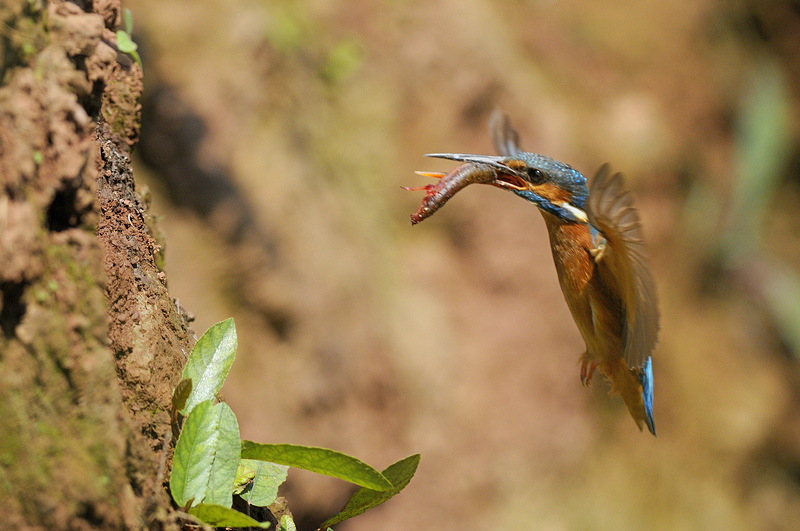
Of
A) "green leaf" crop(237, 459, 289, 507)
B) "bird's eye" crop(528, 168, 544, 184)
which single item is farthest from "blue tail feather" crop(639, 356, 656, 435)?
"green leaf" crop(237, 459, 289, 507)

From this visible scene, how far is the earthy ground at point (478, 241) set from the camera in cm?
405

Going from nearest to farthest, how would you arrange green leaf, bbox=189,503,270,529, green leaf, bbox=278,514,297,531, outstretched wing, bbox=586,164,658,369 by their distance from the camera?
green leaf, bbox=189,503,270,529 → green leaf, bbox=278,514,297,531 → outstretched wing, bbox=586,164,658,369

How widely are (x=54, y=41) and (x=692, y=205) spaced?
585cm

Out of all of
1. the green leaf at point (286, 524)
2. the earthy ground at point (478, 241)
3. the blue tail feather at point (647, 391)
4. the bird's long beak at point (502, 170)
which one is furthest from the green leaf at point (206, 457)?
the earthy ground at point (478, 241)

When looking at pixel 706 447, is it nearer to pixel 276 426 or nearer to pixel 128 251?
pixel 276 426

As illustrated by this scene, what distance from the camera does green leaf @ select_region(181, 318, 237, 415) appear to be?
61.3 inches

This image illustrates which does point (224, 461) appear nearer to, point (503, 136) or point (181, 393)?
point (181, 393)

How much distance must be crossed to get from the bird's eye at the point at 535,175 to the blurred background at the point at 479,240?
6.94 feet

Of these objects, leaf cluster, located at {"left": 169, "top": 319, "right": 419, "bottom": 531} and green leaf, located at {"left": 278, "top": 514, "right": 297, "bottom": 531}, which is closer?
Answer: leaf cluster, located at {"left": 169, "top": 319, "right": 419, "bottom": 531}

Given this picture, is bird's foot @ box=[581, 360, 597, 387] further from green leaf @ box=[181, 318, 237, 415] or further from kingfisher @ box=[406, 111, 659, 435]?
green leaf @ box=[181, 318, 237, 415]

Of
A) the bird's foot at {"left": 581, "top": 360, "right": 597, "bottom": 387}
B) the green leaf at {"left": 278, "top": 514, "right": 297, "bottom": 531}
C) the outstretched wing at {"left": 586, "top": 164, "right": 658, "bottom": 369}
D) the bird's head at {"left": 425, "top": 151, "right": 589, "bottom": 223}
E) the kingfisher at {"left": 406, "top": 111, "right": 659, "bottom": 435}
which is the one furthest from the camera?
A: the bird's foot at {"left": 581, "top": 360, "right": 597, "bottom": 387}

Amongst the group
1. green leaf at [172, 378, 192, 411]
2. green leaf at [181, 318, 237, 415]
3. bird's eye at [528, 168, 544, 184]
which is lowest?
green leaf at [172, 378, 192, 411]

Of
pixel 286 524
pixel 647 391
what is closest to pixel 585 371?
pixel 647 391

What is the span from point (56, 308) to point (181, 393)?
413mm
